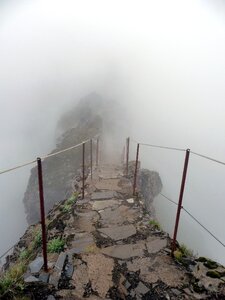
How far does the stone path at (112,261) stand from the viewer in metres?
4.07

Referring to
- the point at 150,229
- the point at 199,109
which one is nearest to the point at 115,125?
the point at 150,229

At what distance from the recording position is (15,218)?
38719 mm

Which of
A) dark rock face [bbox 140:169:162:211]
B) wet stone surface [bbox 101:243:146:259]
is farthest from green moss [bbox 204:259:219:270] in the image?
dark rock face [bbox 140:169:162:211]

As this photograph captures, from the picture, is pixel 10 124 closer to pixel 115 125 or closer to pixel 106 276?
pixel 115 125

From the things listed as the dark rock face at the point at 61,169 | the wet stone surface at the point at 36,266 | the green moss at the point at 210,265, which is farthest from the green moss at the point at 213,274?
the dark rock face at the point at 61,169

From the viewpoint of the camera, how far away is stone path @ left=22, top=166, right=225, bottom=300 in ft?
13.4

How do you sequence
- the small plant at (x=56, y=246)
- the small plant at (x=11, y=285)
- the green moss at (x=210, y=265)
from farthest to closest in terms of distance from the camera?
1. the small plant at (x=56, y=246)
2. the green moss at (x=210, y=265)
3. the small plant at (x=11, y=285)

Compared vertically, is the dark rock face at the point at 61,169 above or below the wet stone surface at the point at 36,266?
below

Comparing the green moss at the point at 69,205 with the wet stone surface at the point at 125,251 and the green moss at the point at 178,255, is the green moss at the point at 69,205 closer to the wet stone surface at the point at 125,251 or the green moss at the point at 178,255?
the wet stone surface at the point at 125,251

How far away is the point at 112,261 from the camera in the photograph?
4.95m

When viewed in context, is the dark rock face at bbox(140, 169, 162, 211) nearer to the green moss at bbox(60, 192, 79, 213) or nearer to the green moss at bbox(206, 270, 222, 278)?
the green moss at bbox(60, 192, 79, 213)

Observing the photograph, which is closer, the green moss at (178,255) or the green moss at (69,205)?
the green moss at (178,255)

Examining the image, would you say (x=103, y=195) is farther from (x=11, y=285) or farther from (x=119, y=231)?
(x=11, y=285)

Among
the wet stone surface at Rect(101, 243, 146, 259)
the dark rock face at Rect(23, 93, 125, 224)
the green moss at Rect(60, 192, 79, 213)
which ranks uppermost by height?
the wet stone surface at Rect(101, 243, 146, 259)
